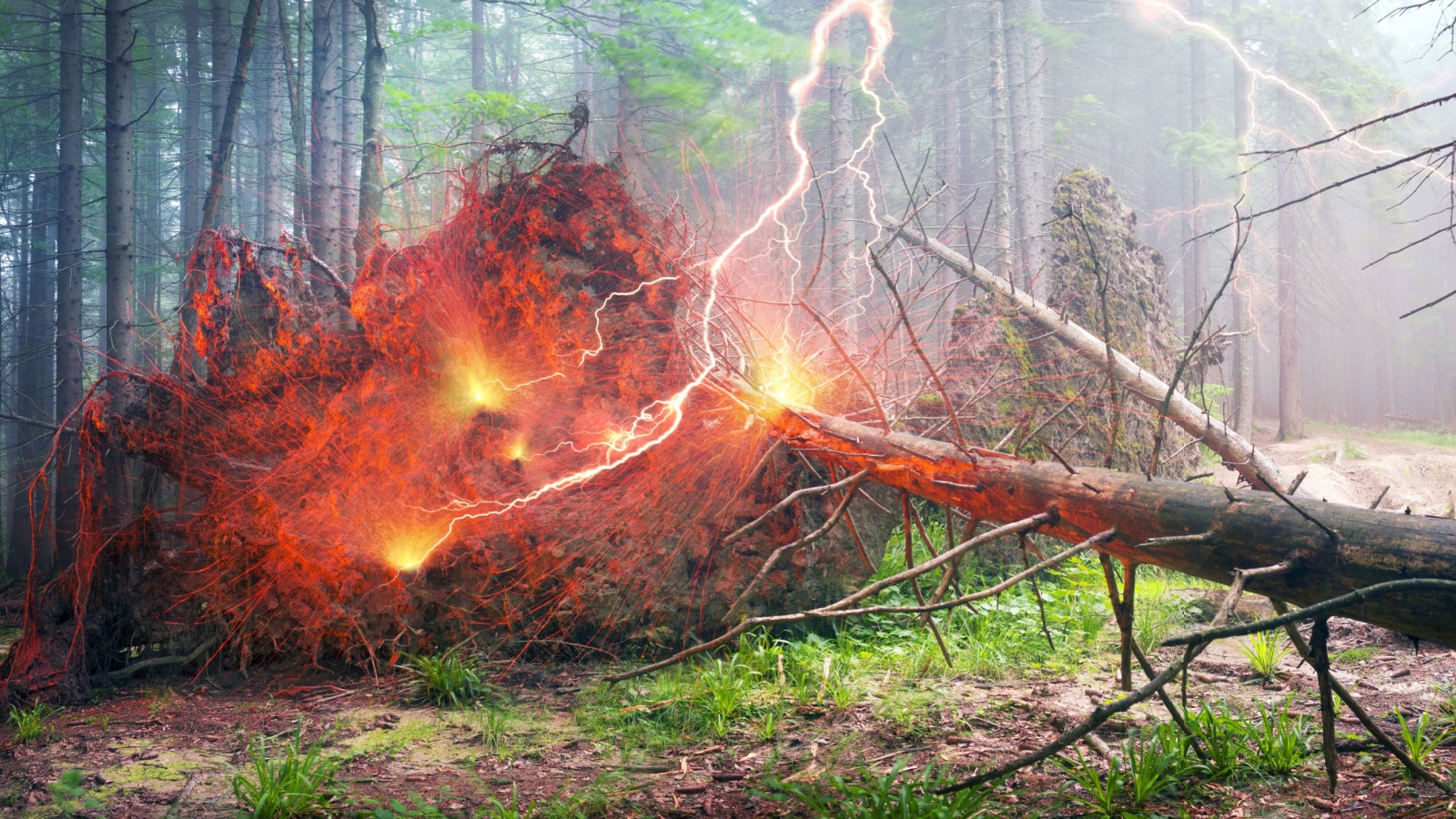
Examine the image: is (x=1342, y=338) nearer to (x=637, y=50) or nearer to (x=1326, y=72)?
(x=1326, y=72)

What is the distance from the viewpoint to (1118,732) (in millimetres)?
3506

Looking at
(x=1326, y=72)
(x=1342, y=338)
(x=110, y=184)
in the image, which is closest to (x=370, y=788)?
(x=110, y=184)

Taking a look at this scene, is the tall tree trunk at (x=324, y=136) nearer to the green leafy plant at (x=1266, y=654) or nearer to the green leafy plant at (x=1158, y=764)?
the green leafy plant at (x=1158, y=764)

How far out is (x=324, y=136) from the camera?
1037cm

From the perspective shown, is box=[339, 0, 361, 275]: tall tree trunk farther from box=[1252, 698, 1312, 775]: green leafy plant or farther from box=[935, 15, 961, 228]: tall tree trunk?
box=[935, 15, 961, 228]: tall tree trunk

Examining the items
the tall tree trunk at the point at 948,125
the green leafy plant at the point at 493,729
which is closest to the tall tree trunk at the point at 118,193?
the green leafy plant at the point at 493,729

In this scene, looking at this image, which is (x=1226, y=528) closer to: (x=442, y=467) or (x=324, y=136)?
(x=442, y=467)

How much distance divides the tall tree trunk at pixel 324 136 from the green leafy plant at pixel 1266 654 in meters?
10.1

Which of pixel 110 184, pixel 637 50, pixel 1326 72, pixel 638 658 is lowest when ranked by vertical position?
pixel 638 658

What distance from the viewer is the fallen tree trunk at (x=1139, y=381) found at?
5.76 meters

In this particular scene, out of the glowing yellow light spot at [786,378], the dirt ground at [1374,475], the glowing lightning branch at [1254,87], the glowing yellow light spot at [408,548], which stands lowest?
the dirt ground at [1374,475]

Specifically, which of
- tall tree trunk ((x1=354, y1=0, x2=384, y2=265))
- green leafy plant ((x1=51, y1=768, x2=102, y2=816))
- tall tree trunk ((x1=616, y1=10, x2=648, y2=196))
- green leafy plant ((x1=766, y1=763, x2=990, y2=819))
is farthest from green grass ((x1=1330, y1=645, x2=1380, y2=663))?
tall tree trunk ((x1=354, y1=0, x2=384, y2=265))

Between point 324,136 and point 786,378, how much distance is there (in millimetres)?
8474

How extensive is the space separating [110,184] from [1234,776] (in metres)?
9.90
